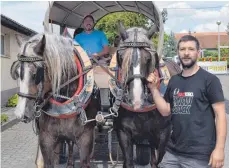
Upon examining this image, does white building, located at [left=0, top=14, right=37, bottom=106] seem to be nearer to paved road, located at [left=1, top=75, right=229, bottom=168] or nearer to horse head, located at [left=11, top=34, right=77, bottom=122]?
paved road, located at [left=1, top=75, right=229, bottom=168]

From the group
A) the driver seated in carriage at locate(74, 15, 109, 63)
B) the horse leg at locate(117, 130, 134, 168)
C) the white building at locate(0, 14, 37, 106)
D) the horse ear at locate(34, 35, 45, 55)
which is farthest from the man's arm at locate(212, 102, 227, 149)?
the white building at locate(0, 14, 37, 106)

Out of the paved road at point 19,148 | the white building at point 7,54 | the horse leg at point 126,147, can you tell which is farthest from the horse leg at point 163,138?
the white building at point 7,54

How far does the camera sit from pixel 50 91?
3641 mm

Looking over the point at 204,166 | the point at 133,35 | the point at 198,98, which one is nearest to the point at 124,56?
the point at 133,35

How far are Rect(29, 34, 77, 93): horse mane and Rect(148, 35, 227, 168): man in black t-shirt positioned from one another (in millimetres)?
1237

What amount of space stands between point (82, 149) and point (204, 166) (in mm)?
1400

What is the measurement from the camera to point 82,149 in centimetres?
378

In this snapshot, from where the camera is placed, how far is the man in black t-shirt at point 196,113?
9.29 feet

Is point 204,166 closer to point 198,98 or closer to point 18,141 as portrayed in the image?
point 198,98

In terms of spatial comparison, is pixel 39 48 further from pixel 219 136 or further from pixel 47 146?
pixel 219 136

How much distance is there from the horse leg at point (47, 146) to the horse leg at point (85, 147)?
30cm

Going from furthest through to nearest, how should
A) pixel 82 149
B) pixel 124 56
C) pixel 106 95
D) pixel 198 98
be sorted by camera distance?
pixel 106 95 < pixel 82 149 < pixel 124 56 < pixel 198 98

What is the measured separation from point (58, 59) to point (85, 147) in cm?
100

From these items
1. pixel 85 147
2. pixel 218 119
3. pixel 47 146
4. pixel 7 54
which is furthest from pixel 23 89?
pixel 7 54
